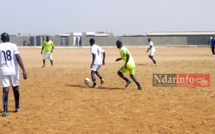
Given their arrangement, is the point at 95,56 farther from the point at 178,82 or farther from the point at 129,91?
the point at 178,82

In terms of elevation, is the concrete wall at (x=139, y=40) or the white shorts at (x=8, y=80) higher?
the concrete wall at (x=139, y=40)

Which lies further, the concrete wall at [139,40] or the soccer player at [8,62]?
the concrete wall at [139,40]

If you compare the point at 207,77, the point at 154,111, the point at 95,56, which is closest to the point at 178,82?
the point at 207,77

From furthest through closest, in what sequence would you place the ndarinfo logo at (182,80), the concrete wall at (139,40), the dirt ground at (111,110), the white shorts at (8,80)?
the concrete wall at (139,40) → the ndarinfo logo at (182,80) → the white shorts at (8,80) → the dirt ground at (111,110)

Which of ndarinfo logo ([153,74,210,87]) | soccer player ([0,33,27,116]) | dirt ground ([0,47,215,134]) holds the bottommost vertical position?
dirt ground ([0,47,215,134])

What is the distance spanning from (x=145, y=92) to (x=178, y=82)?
2727mm

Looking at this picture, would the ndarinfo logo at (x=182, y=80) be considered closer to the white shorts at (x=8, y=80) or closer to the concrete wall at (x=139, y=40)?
the white shorts at (x=8, y=80)

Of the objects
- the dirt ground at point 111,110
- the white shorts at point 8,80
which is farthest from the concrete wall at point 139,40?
the white shorts at point 8,80

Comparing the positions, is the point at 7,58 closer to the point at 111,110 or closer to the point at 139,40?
the point at 111,110

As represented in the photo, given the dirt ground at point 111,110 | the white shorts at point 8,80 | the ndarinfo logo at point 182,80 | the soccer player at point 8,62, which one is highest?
the soccer player at point 8,62

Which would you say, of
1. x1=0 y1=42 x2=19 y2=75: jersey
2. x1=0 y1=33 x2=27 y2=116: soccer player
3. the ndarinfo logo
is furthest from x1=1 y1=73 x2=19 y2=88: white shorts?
the ndarinfo logo

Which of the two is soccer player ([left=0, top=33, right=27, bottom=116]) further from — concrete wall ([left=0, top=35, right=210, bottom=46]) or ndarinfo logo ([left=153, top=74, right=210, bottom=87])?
concrete wall ([left=0, top=35, right=210, bottom=46])

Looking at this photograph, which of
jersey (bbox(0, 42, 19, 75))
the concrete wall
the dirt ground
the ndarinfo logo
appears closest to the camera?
the dirt ground

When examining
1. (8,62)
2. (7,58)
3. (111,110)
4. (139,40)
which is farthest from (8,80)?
(139,40)
